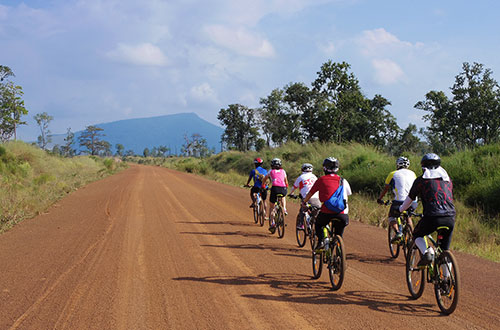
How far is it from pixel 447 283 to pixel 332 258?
5.39ft

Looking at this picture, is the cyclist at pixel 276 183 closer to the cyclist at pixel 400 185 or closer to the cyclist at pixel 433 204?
the cyclist at pixel 400 185

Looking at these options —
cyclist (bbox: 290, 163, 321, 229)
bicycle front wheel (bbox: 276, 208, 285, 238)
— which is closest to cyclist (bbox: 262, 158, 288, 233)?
bicycle front wheel (bbox: 276, 208, 285, 238)

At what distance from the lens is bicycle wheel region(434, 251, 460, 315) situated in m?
4.65

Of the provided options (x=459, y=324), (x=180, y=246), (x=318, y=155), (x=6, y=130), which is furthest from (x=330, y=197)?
(x=6, y=130)

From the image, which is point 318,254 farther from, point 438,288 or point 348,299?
point 438,288

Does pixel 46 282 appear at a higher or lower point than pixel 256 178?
lower

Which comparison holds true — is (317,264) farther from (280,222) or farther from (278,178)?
(278,178)

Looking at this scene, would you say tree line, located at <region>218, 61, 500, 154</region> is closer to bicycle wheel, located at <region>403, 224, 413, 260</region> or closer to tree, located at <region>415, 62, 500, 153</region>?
tree, located at <region>415, 62, 500, 153</region>

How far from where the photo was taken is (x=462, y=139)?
35.9 metres

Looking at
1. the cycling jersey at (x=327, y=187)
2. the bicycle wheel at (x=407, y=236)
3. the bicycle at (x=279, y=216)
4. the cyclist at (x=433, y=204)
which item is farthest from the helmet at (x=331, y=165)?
the bicycle at (x=279, y=216)

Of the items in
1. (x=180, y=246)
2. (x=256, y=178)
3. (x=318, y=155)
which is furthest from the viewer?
(x=318, y=155)

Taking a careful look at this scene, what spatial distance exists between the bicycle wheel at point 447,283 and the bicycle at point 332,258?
1238 mm

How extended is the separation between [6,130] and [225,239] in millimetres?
38476

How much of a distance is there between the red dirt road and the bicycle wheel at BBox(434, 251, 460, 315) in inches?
5.2
